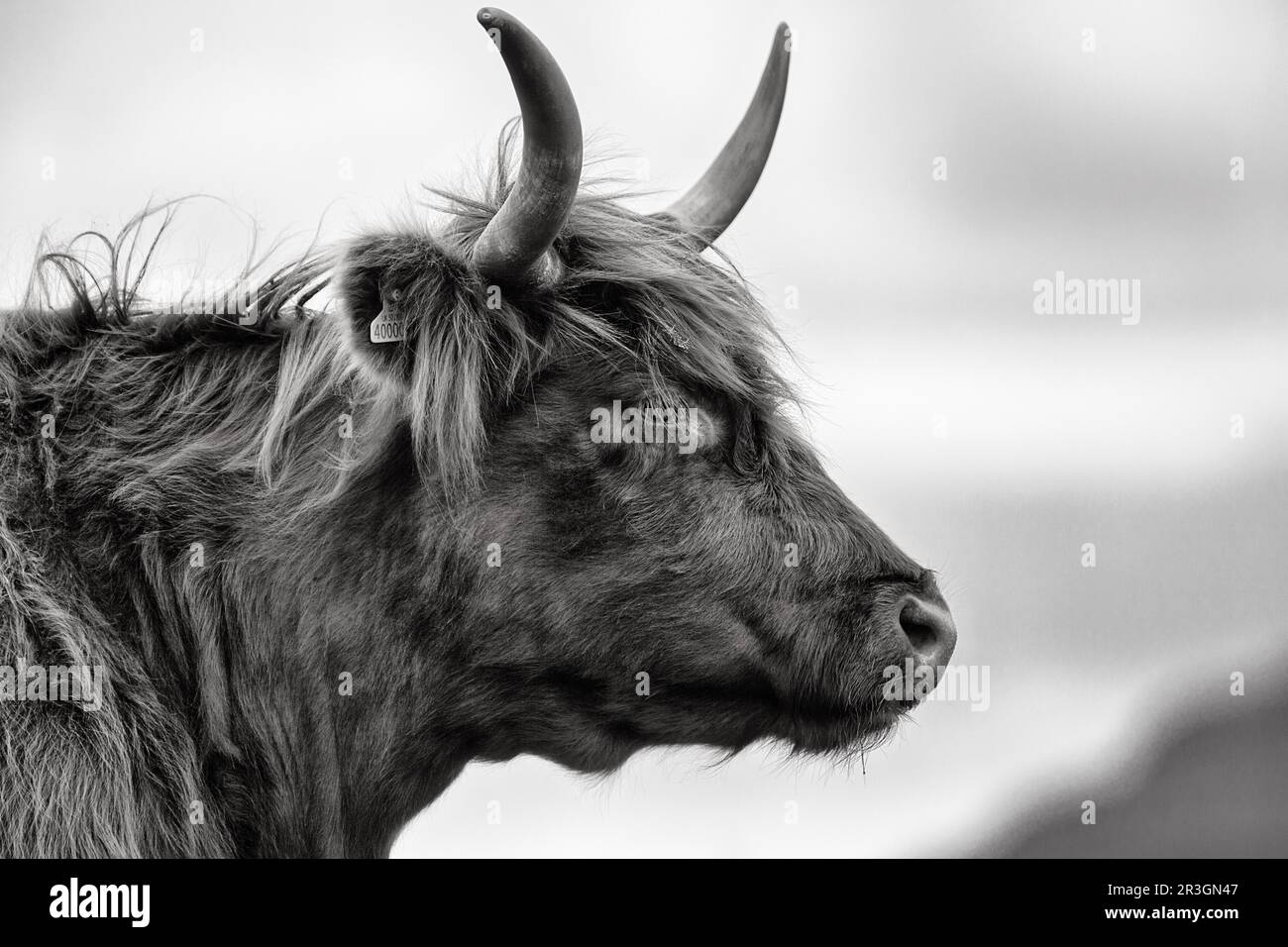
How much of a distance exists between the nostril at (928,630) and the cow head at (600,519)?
10mm

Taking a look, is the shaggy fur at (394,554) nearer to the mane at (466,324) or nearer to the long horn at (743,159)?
the mane at (466,324)

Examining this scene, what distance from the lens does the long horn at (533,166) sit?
414 centimetres

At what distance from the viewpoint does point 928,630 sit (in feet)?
16.7

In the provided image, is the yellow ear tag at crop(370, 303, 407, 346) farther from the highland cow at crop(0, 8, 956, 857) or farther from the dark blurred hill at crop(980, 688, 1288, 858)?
the dark blurred hill at crop(980, 688, 1288, 858)

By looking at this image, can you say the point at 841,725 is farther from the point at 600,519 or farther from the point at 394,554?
the point at 394,554

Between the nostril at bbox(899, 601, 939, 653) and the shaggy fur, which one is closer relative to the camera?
the shaggy fur

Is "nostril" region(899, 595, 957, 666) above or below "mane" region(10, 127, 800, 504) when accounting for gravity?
below

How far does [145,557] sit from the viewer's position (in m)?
4.74

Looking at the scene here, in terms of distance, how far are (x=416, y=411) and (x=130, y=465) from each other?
1018 mm

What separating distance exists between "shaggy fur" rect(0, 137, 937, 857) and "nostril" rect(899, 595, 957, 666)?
0.09m

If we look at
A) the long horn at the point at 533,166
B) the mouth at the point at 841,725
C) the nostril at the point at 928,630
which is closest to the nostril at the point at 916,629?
the nostril at the point at 928,630

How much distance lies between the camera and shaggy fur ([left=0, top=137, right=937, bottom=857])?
473 centimetres

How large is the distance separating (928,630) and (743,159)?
225cm

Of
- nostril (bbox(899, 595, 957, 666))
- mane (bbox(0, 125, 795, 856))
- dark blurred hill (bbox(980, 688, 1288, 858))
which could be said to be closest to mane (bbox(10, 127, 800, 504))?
mane (bbox(0, 125, 795, 856))
